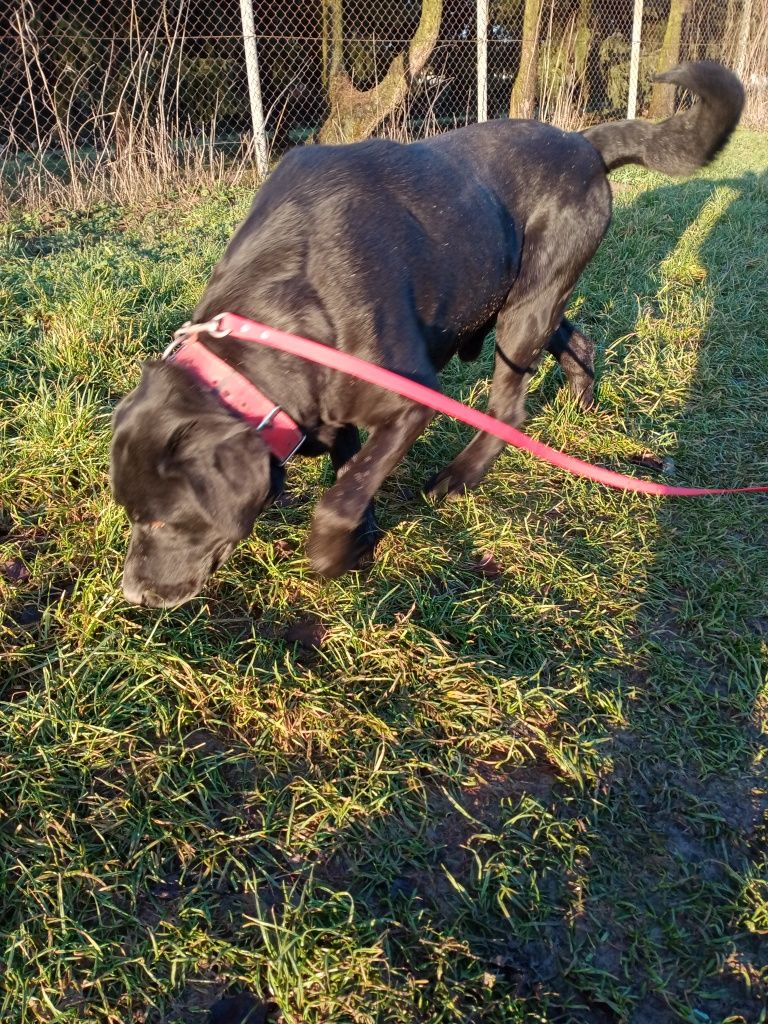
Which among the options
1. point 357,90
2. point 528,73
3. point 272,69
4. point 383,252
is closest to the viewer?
point 383,252

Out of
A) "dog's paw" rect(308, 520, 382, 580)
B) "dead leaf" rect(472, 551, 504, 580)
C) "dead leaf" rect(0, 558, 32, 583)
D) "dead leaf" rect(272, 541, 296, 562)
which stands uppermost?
"dog's paw" rect(308, 520, 382, 580)

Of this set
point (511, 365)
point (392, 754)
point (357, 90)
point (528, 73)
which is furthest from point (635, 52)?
point (392, 754)

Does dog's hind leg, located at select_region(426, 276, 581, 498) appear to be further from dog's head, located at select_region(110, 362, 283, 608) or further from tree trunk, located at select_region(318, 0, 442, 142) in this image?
tree trunk, located at select_region(318, 0, 442, 142)

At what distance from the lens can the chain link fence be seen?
7.48m

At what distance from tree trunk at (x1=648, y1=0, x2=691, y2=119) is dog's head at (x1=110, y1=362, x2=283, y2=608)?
13.2m

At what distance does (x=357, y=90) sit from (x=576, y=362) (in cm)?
737

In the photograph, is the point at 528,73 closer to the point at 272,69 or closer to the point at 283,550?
the point at 272,69

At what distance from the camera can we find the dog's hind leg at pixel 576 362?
13.3ft

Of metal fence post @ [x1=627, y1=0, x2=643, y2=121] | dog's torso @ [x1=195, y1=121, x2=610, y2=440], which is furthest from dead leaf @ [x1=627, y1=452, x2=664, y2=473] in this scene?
metal fence post @ [x1=627, y1=0, x2=643, y2=121]

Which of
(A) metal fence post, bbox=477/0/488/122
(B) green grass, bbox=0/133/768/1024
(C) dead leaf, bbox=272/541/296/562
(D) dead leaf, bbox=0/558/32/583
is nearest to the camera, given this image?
(B) green grass, bbox=0/133/768/1024

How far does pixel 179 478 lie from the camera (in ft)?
7.32

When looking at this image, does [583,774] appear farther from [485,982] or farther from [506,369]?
[506,369]

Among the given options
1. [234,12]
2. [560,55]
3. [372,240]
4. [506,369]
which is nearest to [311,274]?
[372,240]

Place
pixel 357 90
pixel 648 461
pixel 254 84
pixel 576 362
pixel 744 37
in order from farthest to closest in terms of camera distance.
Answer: pixel 744 37 → pixel 357 90 → pixel 254 84 → pixel 576 362 → pixel 648 461
